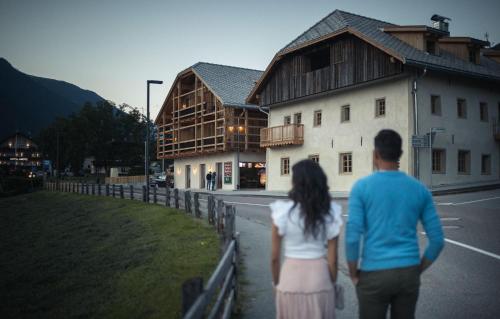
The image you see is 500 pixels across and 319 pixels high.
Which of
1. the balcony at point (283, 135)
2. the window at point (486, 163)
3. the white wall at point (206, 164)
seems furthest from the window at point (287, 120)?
the window at point (486, 163)

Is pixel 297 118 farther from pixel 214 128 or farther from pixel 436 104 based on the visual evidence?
pixel 214 128

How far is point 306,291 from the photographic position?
3.21m

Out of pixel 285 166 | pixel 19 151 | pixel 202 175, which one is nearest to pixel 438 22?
pixel 285 166

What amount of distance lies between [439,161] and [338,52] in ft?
28.8

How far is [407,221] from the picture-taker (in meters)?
3.24

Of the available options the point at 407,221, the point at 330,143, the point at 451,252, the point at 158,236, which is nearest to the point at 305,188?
the point at 407,221

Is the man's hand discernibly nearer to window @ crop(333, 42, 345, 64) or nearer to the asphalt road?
the asphalt road

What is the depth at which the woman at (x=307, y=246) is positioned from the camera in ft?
10.6

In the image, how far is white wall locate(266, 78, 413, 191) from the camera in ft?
81.9

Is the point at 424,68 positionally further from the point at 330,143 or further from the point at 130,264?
the point at 130,264

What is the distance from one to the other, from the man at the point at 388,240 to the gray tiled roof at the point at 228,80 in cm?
3557

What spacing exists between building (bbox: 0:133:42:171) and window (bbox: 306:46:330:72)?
118 m

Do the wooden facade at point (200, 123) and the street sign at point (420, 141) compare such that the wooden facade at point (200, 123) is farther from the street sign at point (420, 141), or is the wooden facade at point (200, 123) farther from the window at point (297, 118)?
the street sign at point (420, 141)

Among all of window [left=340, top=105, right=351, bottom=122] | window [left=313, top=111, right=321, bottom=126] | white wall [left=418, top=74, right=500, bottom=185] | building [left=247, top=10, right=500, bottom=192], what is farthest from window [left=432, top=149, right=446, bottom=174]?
window [left=313, top=111, right=321, bottom=126]
